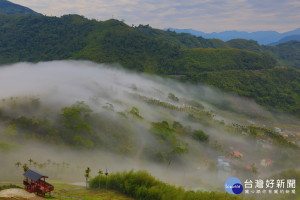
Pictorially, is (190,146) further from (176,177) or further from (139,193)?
(139,193)

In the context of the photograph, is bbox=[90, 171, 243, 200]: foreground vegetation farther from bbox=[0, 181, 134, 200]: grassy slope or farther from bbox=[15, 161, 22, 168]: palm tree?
bbox=[15, 161, 22, 168]: palm tree

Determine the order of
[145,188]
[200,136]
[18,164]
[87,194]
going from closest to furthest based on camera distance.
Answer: [87,194], [145,188], [18,164], [200,136]

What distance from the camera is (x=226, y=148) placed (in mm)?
95750

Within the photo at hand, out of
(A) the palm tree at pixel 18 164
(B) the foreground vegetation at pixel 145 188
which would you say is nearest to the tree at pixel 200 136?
(B) the foreground vegetation at pixel 145 188

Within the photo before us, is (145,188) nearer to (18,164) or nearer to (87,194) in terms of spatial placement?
(87,194)

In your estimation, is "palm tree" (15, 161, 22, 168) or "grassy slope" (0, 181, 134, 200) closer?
"grassy slope" (0, 181, 134, 200)

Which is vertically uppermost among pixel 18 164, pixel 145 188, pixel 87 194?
pixel 18 164

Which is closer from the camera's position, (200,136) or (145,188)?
(145,188)

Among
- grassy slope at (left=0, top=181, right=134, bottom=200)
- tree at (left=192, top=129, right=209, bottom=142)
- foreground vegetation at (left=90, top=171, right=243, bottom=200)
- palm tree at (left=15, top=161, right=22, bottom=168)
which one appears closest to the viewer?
grassy slope at (left=0, top=181, right=134, bottom=200)

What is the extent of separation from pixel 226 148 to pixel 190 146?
57.0 ft

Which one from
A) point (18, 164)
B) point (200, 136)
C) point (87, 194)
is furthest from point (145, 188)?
point (200, 136)

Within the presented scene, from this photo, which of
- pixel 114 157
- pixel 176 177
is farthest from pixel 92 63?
pixel 176 177

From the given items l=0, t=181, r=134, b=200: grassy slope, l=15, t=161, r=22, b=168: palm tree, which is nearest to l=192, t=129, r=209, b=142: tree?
l=0, t=181, r=134, b=200: grassy slope

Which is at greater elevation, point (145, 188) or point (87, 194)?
point (145, 188)
